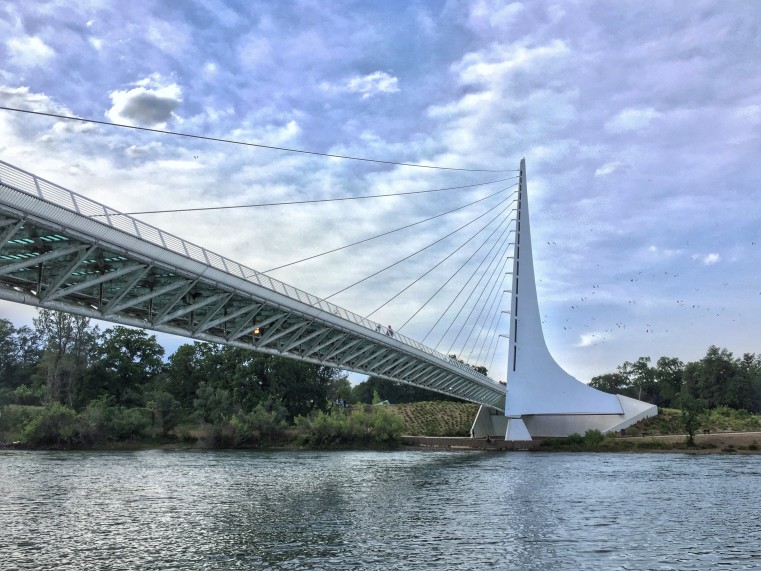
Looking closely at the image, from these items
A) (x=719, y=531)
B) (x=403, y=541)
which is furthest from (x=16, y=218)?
(x=719, y=531)

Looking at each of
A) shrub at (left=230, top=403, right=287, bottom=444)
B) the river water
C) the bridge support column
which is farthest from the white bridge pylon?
the river water

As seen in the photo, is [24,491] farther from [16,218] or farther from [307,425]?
[307,425]

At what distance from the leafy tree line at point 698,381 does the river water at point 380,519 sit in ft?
266

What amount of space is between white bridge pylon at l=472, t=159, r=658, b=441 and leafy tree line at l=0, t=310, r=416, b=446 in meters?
15.6

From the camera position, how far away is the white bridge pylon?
74.3 meters

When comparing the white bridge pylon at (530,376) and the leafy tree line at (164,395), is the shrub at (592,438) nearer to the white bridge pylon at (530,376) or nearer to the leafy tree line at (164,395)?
the white bridge pylon at (530,376)

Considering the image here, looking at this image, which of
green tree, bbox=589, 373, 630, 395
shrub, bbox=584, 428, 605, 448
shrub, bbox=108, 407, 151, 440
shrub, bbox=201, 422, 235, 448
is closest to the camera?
shrub, bbox=584, 428, 605, 448

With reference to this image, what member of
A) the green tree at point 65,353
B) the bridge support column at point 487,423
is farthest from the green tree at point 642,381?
the green tree at point 65,353

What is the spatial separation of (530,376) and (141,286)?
54038mm

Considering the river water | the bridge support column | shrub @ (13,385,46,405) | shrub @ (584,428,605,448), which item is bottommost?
the river water

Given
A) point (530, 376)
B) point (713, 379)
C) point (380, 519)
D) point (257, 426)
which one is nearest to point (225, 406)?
point (257, 426)

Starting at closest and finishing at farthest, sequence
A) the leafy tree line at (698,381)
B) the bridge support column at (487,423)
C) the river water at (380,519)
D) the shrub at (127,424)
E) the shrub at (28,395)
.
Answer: the river water at (380,519) → the shrub at (127,424) → the bridge support column at (487,423) → the shrub at (28,395) → the leafy tree line at (698,381)

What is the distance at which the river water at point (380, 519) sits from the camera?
59.3 ft

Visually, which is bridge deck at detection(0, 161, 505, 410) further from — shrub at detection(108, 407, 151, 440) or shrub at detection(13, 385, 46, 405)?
shrub at detection(13, 385, 46, 405)
